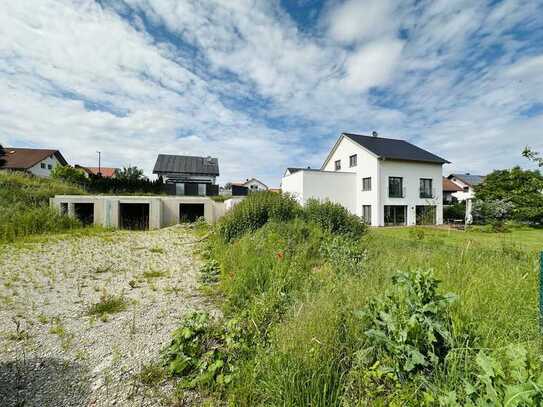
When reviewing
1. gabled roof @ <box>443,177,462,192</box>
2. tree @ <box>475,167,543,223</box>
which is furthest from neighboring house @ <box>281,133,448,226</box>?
gabled roof @ <box>443,177,462,192</box>

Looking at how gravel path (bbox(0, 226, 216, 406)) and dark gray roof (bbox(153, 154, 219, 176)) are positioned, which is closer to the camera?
gravel path (bbox(0, 226, 216, 406))

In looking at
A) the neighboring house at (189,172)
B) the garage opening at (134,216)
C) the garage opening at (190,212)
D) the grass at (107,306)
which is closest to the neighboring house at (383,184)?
the garage opening at (190,212)

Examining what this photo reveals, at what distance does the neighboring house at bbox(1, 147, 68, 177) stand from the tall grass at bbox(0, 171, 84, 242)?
21.9 meters

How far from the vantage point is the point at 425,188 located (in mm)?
20891

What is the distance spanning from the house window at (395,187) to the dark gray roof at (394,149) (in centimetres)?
169

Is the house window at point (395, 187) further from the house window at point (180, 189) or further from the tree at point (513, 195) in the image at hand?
the house window at point (180, 189)

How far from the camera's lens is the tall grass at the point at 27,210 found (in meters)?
10.2

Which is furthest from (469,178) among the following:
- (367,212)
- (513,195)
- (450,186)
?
(513,195)

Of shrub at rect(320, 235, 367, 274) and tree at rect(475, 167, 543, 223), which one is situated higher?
tree at rect(475, 167, 543, 223)

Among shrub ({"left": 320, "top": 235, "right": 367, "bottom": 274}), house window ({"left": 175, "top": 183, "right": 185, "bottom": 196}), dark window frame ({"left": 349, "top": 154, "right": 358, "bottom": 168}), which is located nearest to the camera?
shrub ({"left": 320, "top": 235, "right": 367, "bottom": 274})

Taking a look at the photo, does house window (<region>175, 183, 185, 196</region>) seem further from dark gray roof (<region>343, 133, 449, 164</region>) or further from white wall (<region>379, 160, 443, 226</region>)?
white wall (<region>379, 160, 443, 226</region>)

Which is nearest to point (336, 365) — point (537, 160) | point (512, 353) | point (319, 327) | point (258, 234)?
point (319, 327)

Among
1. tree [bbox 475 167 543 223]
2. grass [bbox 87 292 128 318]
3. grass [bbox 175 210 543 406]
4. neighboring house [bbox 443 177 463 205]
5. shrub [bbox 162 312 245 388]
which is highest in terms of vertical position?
neighboring house [bbox 443 177 463 205]

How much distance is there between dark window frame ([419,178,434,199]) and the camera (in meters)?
20.6
